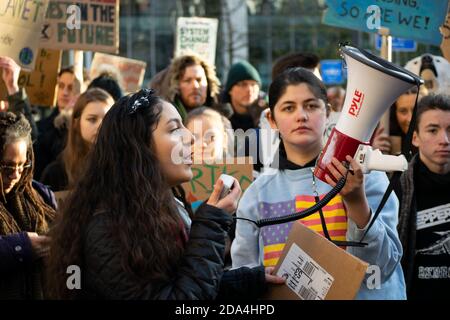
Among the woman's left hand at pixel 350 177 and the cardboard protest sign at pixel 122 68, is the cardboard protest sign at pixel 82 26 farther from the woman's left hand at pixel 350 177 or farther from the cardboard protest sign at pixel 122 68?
the woman's left hand at pixel 350 177

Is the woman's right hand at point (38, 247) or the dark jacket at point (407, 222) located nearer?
the woman's right hand at point (38, 247)

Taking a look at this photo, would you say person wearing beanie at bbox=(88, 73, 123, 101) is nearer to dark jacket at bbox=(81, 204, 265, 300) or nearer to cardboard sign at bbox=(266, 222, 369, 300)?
cardboard sign at bbox=(266, 222, 369, 300)

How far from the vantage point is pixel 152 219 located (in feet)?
8.91

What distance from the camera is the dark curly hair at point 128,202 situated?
8.63ft

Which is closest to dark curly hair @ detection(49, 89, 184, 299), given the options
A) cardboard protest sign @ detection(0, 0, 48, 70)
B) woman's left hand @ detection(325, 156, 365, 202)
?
woman's left hand @ detection(325, 156, 365, 202)

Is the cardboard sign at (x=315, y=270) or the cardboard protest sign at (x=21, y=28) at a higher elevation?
the cardboard protest sign at (x=21, y=28)

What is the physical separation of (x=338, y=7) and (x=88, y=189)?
3.28m

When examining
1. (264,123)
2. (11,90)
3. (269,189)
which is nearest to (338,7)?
(264,123)

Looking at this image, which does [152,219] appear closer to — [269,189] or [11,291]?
[269,189]

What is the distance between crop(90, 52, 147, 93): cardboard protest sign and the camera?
8.14 meters

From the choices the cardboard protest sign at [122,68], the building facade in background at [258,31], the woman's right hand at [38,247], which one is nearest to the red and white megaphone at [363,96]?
the woman's right hand at [38,247]

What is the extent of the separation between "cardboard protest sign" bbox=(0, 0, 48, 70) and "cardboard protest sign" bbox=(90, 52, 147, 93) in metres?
2.14

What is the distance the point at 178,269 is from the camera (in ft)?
8.74

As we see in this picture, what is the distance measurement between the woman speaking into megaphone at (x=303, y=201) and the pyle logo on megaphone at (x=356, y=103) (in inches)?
14.1
